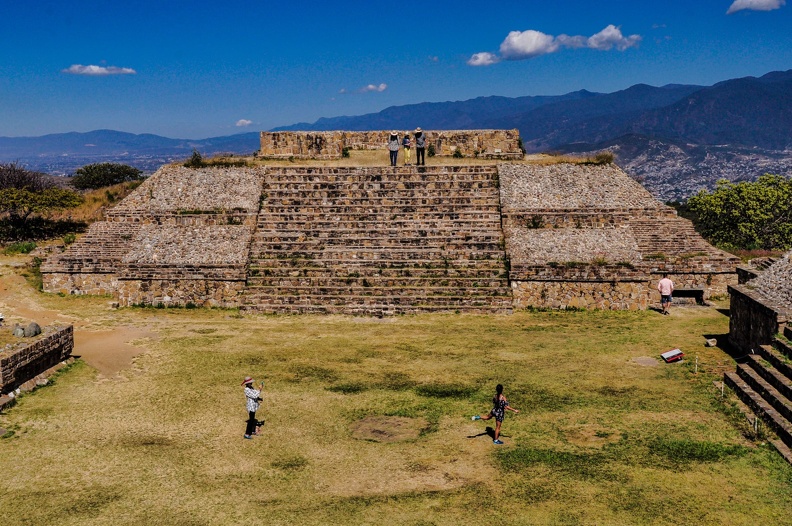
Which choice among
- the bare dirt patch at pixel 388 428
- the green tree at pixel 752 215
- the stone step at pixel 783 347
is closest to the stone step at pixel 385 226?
the stone step at pixel 783 347

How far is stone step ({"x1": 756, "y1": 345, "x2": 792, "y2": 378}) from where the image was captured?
43.6 ft

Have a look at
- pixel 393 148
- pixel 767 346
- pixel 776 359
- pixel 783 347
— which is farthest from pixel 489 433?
pixel 393 148

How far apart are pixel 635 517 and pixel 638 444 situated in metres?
2.67

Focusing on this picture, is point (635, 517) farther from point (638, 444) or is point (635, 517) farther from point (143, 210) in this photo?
point (143, 210)

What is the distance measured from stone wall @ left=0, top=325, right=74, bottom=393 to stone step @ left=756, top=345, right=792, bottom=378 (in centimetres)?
1633

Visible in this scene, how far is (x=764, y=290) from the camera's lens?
16.7m

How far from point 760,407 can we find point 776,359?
166 centimetres

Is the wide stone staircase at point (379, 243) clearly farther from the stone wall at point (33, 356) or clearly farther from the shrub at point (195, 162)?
the stone wall at point (33, 356)

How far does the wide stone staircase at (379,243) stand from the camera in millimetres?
22469

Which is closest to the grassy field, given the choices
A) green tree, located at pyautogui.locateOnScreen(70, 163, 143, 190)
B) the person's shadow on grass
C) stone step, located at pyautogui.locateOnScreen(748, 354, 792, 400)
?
the person's shadow on grass

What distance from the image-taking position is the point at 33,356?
15086 millimetres

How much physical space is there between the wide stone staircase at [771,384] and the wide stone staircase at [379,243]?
8.56m

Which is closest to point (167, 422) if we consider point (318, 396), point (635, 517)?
point (318, 396)

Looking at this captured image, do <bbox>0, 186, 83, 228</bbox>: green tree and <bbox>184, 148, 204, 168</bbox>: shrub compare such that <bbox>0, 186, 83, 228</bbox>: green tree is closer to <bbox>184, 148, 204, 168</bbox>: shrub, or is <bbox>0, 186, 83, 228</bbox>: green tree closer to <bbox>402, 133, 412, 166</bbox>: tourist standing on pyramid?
<bbox>184, 148, 204, 168</bbox>: shrub
